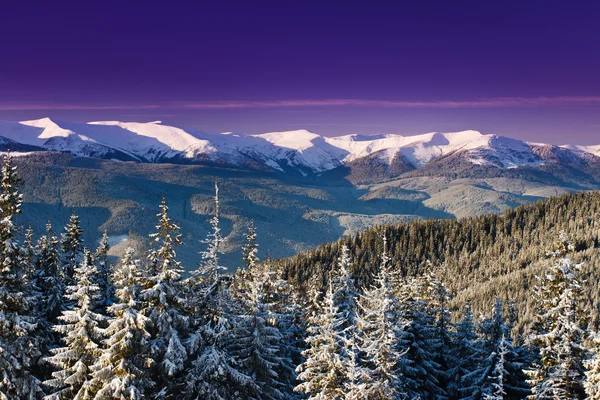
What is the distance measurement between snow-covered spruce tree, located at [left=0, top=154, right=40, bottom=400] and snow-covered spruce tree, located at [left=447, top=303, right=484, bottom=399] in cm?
3055

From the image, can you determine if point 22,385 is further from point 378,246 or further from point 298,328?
point 378,246

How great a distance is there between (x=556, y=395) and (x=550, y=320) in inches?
185

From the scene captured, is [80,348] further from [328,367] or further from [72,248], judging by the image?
[72,248]

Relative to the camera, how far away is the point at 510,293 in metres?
113

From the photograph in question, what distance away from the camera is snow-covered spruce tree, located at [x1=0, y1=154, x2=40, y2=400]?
25692mm

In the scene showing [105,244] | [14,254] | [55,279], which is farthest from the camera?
[105,244]

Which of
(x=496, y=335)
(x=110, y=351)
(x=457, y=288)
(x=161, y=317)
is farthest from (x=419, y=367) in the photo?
(x=457, y=288)

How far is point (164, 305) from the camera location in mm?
24938

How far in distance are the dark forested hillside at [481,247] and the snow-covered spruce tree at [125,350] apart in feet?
335

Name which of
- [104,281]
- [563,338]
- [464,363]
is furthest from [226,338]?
[464,363]

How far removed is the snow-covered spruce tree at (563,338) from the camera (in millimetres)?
26094

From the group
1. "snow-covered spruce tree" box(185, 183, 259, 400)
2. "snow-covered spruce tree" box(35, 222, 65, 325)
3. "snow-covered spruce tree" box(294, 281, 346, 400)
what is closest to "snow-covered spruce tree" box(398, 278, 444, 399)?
"snow-covered spruce tree" box(294, 281, 346, 400)

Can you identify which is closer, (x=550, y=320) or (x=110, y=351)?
(x=110, y=351)

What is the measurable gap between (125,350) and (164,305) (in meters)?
3.09
